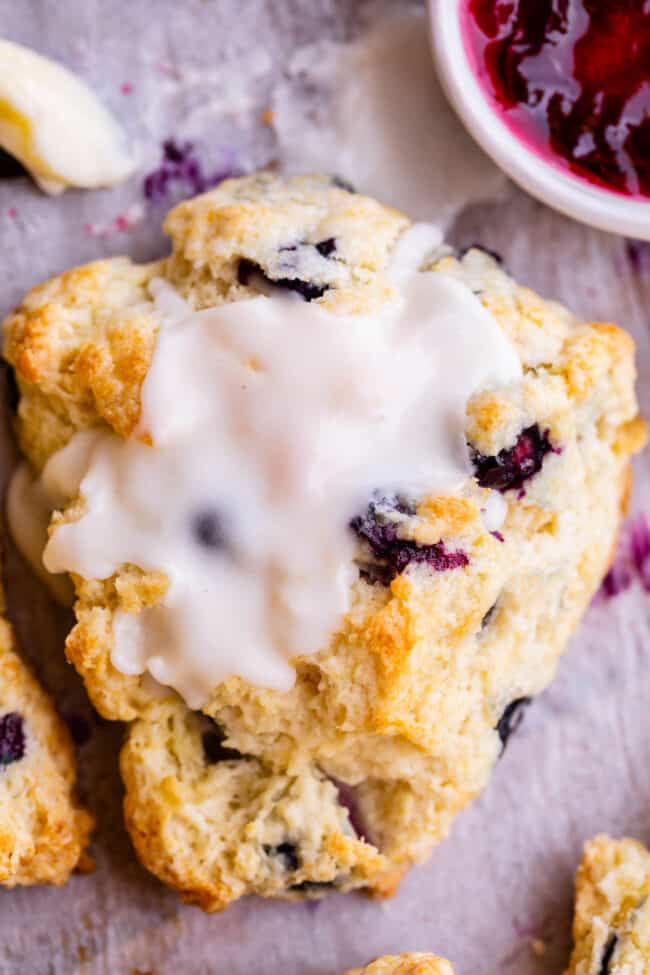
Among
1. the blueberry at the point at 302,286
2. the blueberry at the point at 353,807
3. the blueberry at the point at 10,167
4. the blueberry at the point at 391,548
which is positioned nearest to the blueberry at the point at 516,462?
the blueberry at the point at 391,548

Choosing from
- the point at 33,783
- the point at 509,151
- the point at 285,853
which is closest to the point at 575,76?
the point at 509,151

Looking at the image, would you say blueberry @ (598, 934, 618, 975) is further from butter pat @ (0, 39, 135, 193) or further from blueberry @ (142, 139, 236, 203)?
butter pat @ (0, 39, 135, 193)

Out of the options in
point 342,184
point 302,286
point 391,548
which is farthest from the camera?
point 342,184

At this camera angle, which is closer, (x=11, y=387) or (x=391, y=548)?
(x=391, y=548)

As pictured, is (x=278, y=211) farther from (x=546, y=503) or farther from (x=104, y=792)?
(x=104, y=792)

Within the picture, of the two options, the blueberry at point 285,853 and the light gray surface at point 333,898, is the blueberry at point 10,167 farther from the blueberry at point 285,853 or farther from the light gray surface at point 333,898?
the blueberry at point 285,853

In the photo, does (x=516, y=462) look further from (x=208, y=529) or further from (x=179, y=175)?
(x=179, y=175)

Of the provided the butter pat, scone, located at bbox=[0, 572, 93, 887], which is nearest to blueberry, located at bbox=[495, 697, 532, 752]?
scone, located at bbox=[0, 572, 93, 887]

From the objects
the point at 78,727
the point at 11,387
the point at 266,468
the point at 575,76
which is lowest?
the point at 78,727
